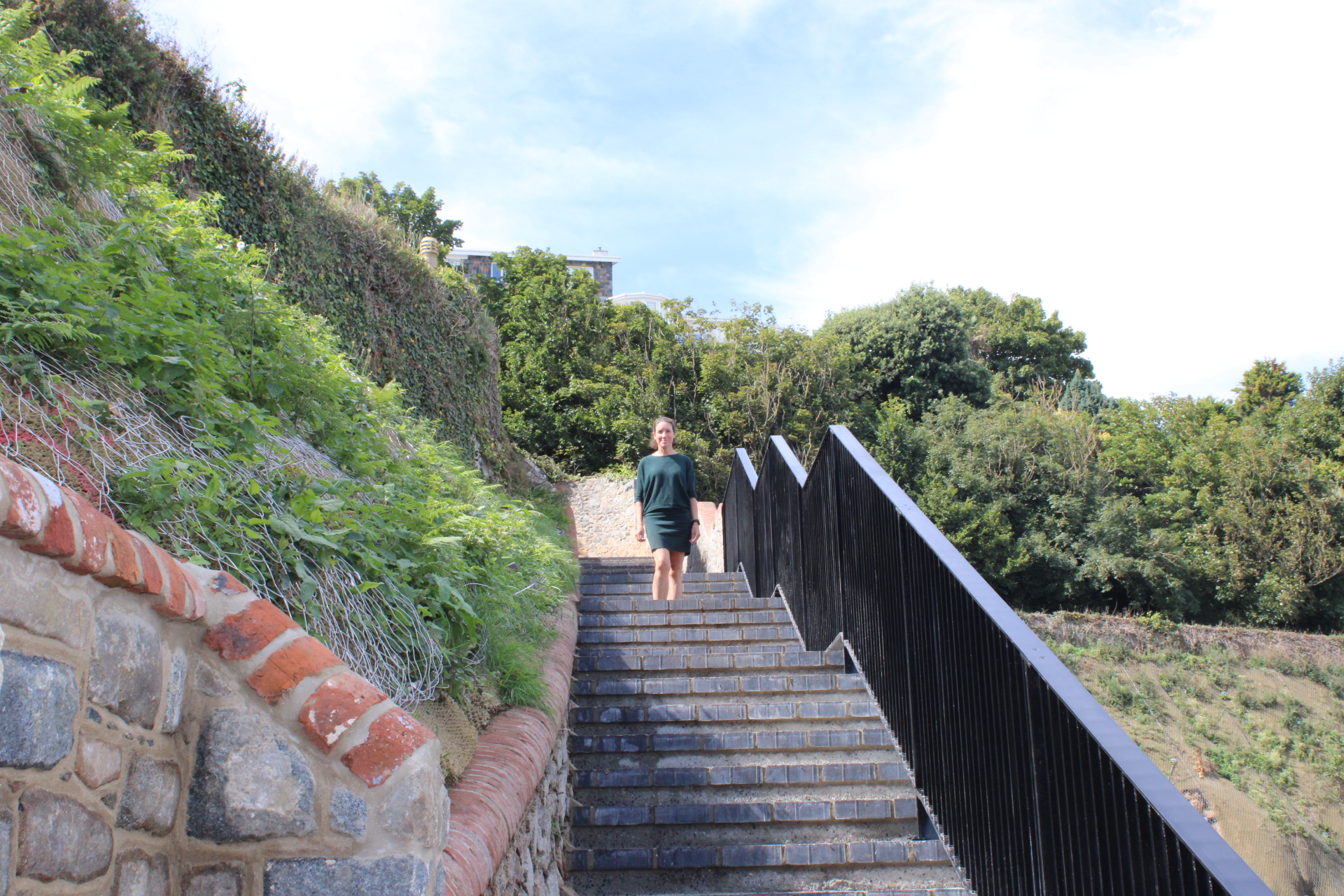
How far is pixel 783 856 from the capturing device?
329 cm

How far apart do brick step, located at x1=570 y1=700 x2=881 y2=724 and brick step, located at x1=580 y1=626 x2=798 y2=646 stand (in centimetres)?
86

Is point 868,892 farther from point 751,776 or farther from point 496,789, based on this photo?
point 496,789

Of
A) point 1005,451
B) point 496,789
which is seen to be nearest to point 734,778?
point 496,789

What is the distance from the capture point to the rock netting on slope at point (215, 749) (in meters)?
1.29

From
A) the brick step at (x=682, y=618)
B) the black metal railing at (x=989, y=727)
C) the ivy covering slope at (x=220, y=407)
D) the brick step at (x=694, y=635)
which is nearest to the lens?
the black metal railing at (x=989, y=727)

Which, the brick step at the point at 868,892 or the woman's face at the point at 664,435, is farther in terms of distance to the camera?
the woman's face at the point at 664,435

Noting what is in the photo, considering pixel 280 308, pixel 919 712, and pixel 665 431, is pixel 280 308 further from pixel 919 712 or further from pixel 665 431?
pixel 919 712

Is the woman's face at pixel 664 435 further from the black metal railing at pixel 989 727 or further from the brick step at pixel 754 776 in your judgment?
the brick step at pixel 754 776

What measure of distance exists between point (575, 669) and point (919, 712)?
1994mm

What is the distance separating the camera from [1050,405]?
19.0 metres

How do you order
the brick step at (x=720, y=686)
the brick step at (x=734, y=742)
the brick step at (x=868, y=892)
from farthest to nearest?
the brick step at (x=720, y=686)
the brick step at (x=734, y=742)
the brick step at (x=868, y=892)

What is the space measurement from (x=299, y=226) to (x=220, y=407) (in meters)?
4.90

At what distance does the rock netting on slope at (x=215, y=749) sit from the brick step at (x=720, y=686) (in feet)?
8.86

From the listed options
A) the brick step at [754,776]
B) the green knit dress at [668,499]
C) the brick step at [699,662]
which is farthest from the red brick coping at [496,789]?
the green knit dress at [668,499]
